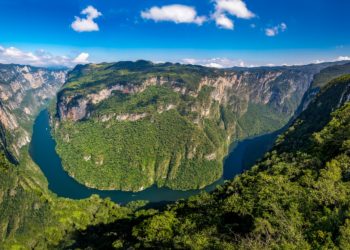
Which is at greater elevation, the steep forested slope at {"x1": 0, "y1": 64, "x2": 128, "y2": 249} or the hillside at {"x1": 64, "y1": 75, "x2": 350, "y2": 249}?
the hillside at {"x1": 64, "y1": 75, "x2": 350, "y2": 249}

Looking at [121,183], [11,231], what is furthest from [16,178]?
[121,183]

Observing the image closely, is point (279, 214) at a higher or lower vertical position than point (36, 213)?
higher

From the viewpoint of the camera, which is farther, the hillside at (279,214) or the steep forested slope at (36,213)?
the steep forested slope at (36,213)

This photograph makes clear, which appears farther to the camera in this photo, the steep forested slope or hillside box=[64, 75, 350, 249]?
the steep forested slope

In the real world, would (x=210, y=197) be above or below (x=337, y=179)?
below

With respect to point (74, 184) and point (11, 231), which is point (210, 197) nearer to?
point (11, 231)

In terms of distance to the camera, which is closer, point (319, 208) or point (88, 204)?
point (319, 208)

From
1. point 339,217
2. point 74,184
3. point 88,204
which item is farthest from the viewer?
point 74,184

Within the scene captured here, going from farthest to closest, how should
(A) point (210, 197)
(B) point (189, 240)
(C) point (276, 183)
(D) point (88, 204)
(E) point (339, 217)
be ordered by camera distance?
(D) point (88, 204) → (A) point (210, 197) → (C) point (276, 183) → (B) point (189, 240) → (E) point (339, 217)

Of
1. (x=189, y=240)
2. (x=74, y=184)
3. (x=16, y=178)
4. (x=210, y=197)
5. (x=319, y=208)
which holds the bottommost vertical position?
(x=74, y=184)

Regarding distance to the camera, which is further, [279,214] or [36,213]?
[36,213]

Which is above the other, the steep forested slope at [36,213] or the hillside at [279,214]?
the hillside at [279,214]
